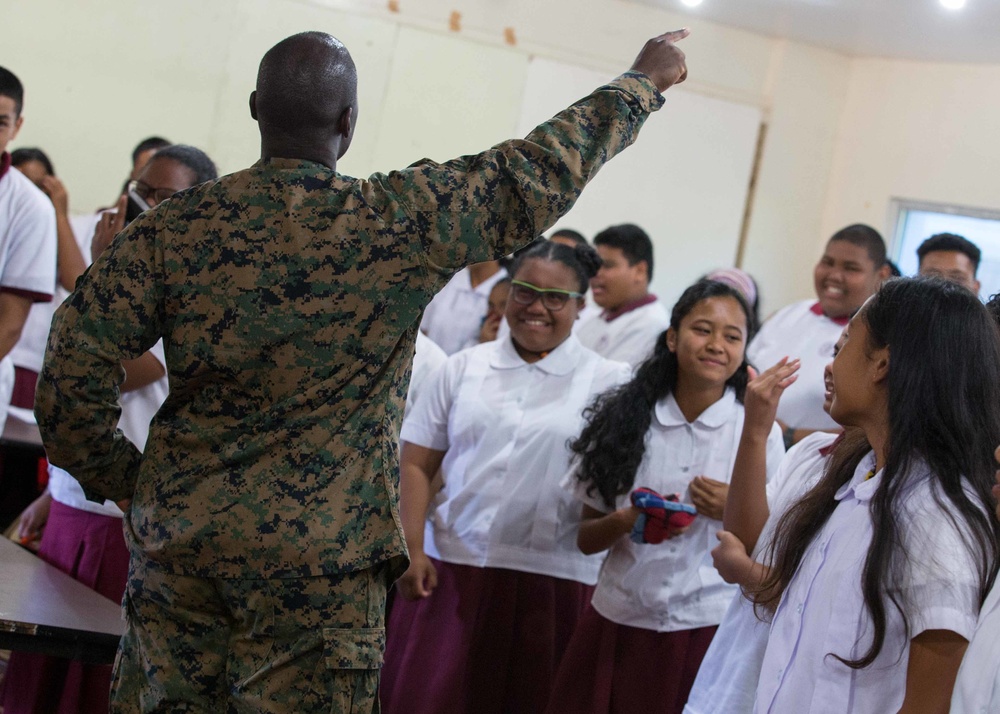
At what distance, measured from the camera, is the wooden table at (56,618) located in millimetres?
1926

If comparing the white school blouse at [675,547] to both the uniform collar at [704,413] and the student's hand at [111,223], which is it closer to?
the uniform collar at [704,413]

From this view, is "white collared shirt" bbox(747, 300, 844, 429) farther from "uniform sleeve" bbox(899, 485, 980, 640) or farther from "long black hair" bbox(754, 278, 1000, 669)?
"uniform sleeve" bbox(899, 485, 980, 640)

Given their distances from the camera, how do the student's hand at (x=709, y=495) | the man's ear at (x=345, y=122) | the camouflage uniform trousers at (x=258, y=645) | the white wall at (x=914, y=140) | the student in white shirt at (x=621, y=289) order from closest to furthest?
1. the camouflage uniform trousers at (x=258, y=645)
2. the man's ear at (x=345, y=122)
3. the student's hand at (x=709, y=495)
4. the student in white shirt at (x=621, y=289)
5. the white wall at (x=914, y=140)

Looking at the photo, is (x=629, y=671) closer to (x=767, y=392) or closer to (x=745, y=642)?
(x=745, y=642)

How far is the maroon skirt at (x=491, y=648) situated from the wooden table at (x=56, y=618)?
0.98m

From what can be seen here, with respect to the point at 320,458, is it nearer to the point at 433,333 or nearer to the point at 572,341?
the point at 572,341

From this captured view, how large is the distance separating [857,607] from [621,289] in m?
3.28

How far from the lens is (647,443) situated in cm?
271

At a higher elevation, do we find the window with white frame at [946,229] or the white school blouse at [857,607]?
the window with white frame at [946,229]

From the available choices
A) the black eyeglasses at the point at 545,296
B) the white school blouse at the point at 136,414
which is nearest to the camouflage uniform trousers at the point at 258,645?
the white school blouse at the point at 136,414

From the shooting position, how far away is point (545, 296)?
121 inches

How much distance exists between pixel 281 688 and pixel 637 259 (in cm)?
342

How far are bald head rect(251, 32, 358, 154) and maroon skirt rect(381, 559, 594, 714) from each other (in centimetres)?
158

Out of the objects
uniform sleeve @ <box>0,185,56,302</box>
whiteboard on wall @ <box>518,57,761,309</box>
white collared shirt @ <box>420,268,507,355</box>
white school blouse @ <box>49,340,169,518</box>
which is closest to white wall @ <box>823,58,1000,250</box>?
whiteboard on wall @ <box>518,57,761,309</box>
